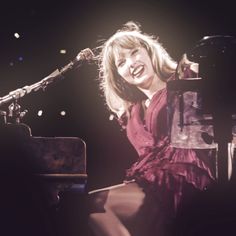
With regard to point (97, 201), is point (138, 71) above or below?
above

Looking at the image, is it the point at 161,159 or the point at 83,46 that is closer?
the point at 161,159

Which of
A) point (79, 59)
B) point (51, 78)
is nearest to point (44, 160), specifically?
point (51, 78)

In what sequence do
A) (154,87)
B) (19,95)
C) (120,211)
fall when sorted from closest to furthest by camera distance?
(120,211) < (154,87) < (19,95)

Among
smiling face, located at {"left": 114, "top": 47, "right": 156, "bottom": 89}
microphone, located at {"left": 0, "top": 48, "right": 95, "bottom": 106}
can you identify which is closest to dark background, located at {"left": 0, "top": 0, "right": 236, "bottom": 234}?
microphone, located at {"left": 0, "top": 48, "right": 95, "bottom": 106}

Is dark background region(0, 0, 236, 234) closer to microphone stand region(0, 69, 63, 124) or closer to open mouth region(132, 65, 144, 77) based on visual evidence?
microphone stand region(0, 69, 63, 124)

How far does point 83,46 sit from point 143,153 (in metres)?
0.81

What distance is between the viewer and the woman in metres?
2.53

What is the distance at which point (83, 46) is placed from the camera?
8.87 feet

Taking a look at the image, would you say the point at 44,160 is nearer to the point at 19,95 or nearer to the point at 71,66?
the point at 19,95

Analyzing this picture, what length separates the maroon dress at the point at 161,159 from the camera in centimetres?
254

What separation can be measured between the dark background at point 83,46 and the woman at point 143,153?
0.07 meters

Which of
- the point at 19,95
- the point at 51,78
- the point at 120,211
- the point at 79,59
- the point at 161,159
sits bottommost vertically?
the point at 120,211

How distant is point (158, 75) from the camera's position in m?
2.64

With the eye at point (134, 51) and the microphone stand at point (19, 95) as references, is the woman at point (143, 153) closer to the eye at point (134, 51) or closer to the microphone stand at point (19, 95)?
the eye at point (134, 51)
